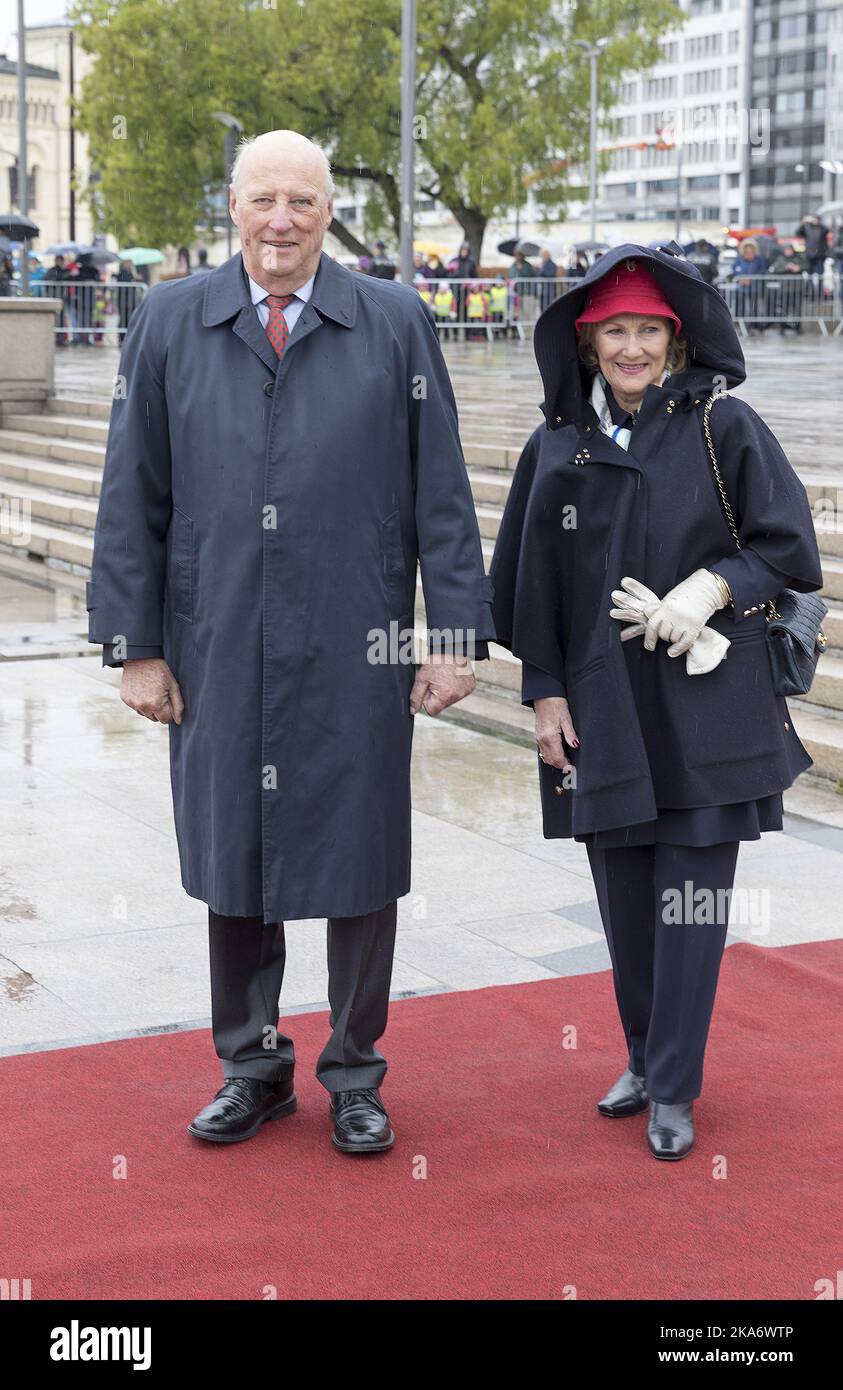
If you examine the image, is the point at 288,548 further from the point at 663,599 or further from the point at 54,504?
the point at 54,504

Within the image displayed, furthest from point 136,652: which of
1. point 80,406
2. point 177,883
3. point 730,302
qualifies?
point 730,302

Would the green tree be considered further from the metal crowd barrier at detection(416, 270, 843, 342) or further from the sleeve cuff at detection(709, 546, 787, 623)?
the sleeve cuff at detection(709, 546, 787, 623)

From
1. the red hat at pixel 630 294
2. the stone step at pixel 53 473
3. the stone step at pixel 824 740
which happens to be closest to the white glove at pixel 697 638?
the red hat at pixel 630 294

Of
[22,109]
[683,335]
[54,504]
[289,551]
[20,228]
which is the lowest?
[54,504]

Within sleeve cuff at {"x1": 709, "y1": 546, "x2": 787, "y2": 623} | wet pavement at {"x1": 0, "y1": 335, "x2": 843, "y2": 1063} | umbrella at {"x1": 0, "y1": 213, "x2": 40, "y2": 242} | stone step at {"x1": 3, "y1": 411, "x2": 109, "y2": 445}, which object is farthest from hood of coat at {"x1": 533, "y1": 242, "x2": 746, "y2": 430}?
umbrella at {"x1": 0, "y1": 213, "x2": 40, "y2": 242}

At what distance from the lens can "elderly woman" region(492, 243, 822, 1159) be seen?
3.82 meters

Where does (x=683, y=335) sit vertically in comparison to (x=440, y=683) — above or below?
above

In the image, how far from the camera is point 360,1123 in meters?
3.97

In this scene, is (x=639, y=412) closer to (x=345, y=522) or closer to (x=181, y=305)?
(x=345, y=522)

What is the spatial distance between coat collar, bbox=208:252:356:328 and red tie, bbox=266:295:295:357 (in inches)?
1.7

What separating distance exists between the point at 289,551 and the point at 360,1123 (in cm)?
124

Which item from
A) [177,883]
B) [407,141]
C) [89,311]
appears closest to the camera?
[177,883]

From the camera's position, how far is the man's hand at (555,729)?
402 centimetres

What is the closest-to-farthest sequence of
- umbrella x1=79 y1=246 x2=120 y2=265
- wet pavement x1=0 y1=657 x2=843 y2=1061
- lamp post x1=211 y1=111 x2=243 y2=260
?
wet pavement x1=0 y1=657 x2=843 y2=1061 → lamp post x1=211 y1=111 x2=243 y2=260 → umbrella x1=79 y1=246 x2=120 y2=265
